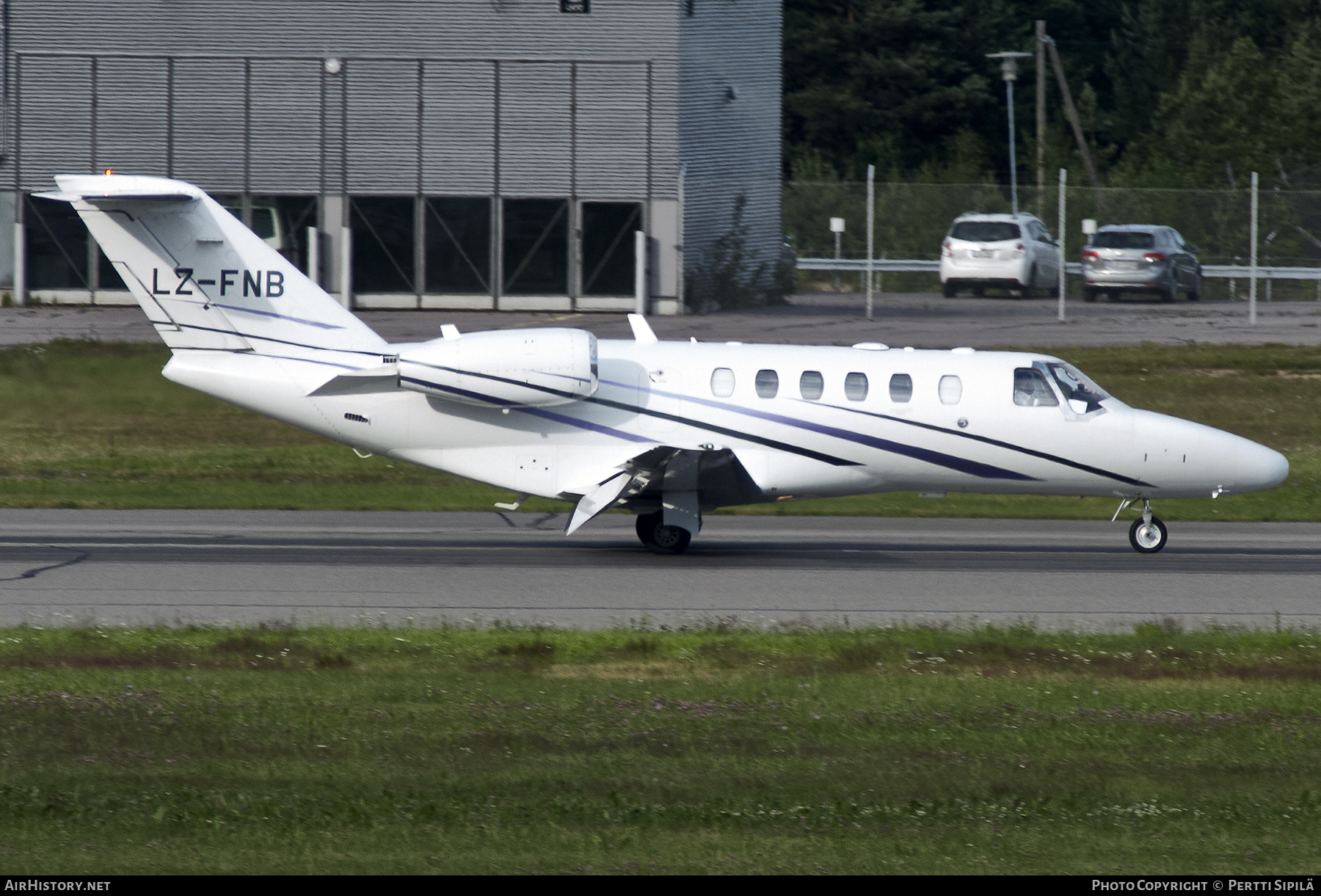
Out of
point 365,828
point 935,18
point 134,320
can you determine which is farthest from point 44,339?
point 935,18

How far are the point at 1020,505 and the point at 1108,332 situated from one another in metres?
13.4

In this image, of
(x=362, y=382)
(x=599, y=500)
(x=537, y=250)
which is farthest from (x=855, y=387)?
(x=537, y=250)

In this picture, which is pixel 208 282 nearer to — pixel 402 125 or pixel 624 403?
pixel 624 403

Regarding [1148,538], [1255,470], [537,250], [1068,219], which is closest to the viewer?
[1255,470]

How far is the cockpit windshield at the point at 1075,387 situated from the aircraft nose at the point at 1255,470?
1.73 m

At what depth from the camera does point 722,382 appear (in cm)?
1841

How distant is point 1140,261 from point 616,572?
28.3m

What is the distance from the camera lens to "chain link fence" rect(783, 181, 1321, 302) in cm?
3950

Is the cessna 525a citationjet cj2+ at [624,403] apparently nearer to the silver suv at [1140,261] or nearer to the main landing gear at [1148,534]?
the main landing gear at [1148,534]

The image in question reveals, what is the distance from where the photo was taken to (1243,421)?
30109 mm

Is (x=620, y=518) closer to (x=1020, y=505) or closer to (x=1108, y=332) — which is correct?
(x=1020, y=505)

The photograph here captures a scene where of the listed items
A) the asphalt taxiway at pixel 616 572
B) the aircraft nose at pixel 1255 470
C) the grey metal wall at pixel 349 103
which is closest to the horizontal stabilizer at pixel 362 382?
the asphalt taxiway at pixel 616 572

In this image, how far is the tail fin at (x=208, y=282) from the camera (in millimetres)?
17859

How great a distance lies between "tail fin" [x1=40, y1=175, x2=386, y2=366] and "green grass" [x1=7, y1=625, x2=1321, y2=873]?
18.0ft
